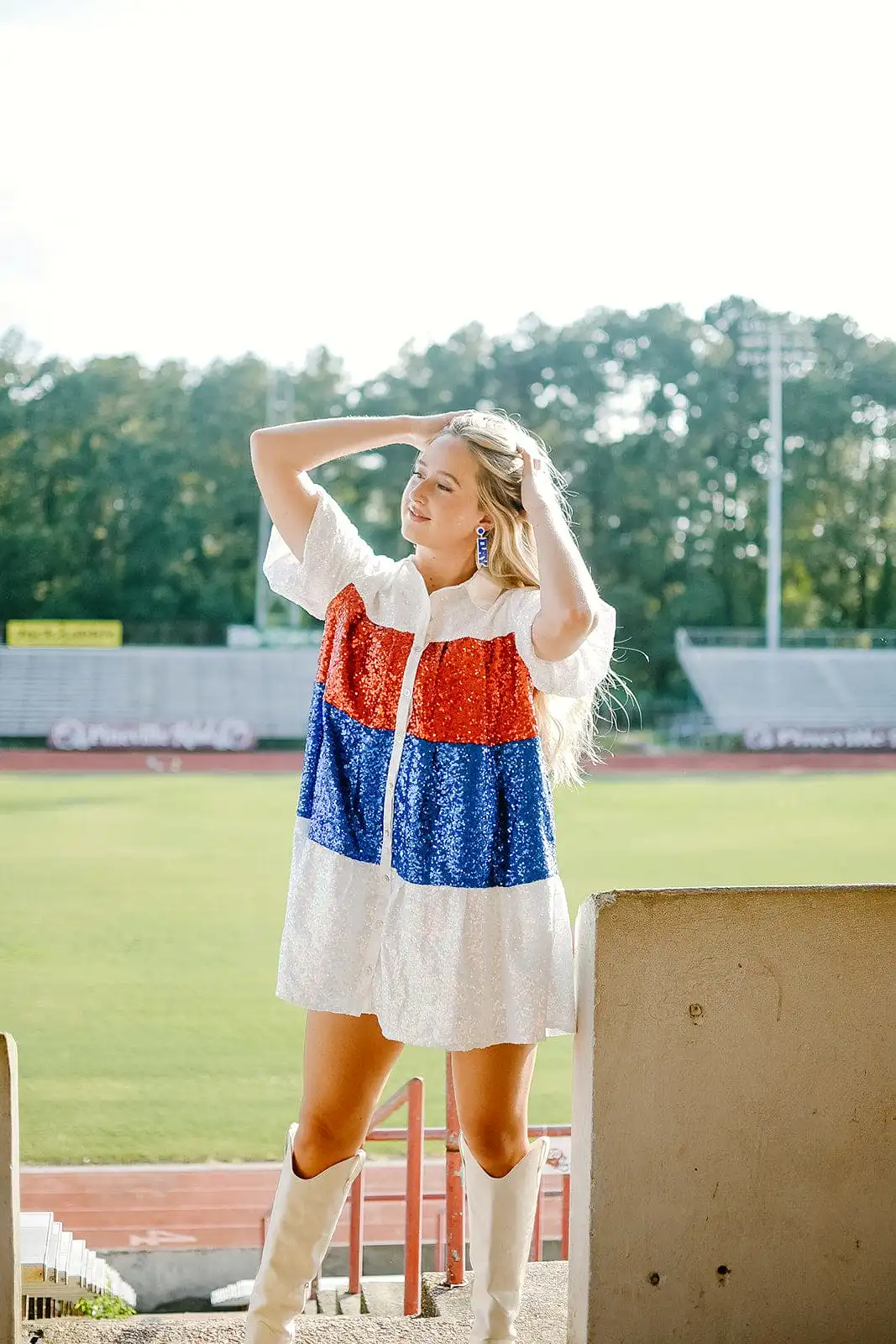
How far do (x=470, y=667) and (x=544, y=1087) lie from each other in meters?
3.80

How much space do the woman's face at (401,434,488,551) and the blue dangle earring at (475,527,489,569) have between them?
0.03ft

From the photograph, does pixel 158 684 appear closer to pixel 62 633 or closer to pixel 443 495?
pixel 62 633

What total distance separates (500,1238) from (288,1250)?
0.19m

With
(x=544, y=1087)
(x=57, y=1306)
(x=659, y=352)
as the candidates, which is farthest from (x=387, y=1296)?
(x=659, y=352)

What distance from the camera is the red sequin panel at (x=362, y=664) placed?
1250 millimetres

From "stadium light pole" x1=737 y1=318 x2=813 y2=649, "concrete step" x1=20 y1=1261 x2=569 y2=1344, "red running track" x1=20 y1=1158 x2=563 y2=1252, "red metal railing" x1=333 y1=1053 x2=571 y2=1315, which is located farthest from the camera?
"stadium light pole" x1=737 y1=318 x2=813 y2=649

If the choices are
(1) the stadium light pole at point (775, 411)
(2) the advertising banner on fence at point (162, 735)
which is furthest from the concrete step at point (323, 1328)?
(1) the stadium light pole at point (775, 411)

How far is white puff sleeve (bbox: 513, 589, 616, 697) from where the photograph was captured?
4.00 feet

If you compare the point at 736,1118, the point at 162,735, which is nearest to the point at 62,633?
the point at 162,735

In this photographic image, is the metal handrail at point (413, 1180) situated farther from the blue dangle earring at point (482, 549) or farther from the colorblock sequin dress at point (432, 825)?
the blue dangle earring at point (482, 549)

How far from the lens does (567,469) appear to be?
1962 cm

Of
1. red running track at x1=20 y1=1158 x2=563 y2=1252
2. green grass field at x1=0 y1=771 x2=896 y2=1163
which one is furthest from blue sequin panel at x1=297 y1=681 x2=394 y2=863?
green grass field at x1=0 y1=771 x2=896 y2=1163

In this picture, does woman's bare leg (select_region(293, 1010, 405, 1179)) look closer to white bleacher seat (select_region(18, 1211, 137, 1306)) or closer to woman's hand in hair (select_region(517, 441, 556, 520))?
woman's hand in hair (select_region(517, 441, 556, 520))

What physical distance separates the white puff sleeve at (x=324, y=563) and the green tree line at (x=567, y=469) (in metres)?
15.4
